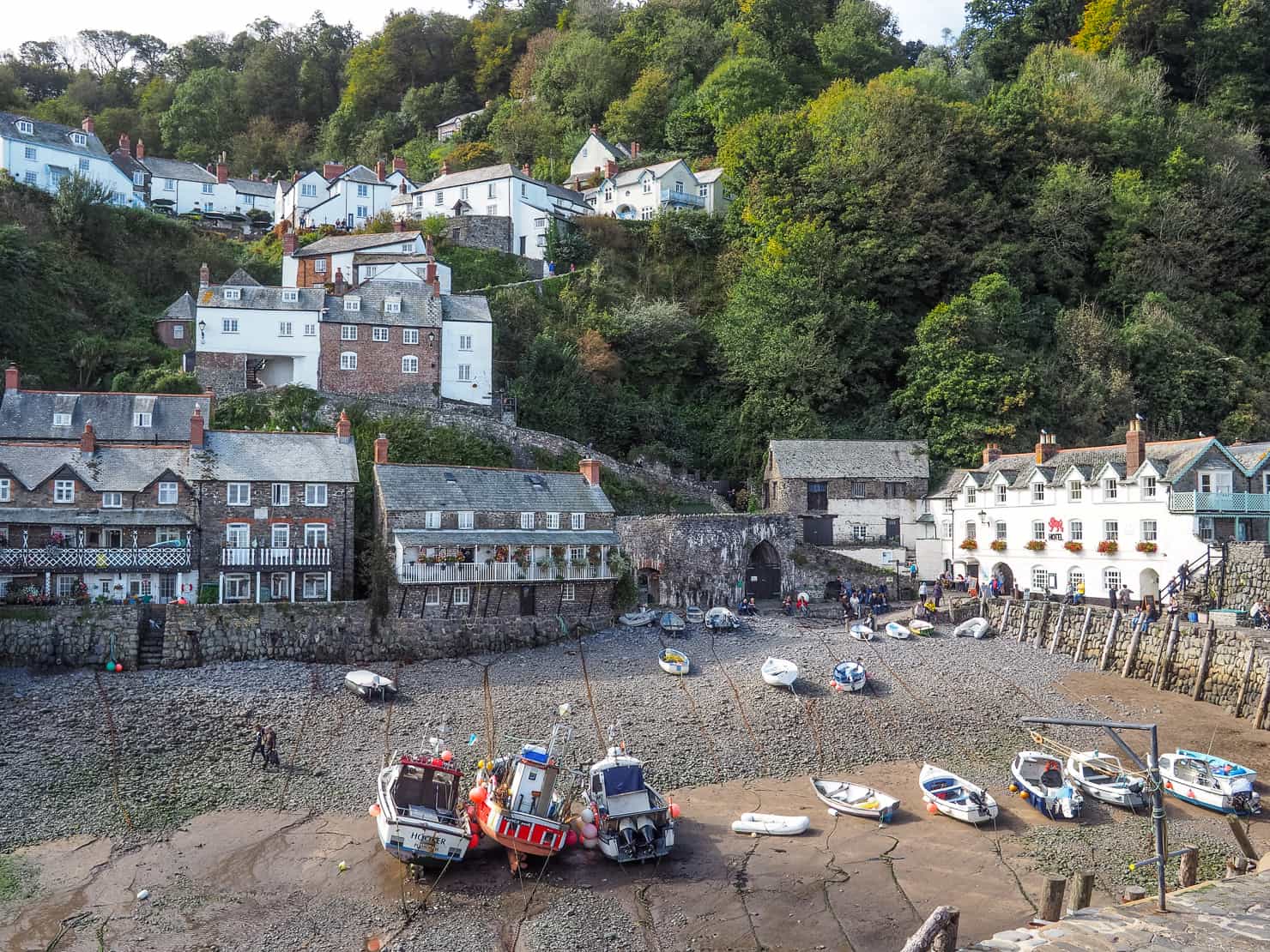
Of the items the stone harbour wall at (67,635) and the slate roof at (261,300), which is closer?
the stone harbour wall at (67,635)

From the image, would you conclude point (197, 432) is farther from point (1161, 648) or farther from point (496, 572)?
point (1161, 648)

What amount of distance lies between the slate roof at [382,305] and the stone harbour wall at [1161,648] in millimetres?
26057

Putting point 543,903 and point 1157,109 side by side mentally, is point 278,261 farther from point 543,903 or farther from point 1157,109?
point 1157,109

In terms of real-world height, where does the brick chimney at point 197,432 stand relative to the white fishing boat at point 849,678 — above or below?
above

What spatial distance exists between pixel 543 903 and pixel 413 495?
18.3 meters

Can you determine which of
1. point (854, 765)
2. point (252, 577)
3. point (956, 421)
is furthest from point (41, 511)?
point (956, 421)

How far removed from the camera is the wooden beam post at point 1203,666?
27.2 meters

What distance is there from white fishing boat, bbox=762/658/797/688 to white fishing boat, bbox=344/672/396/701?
10.2 m

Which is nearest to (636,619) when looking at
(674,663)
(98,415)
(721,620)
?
(721,620)

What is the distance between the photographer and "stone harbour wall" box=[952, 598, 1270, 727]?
26078 millimetres

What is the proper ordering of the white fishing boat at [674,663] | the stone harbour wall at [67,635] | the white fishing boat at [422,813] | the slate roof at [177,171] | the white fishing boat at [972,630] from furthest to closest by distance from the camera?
the slate roof at [177,171] → the white fishing boat at [972,630] → the white fishing boat at [674,663] → the stone harbour wall at [67,635] → the white fishing boat at [422,813]

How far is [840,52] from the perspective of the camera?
7388 cm

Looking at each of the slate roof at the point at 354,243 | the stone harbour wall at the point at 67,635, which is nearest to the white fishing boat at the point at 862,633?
the stone harbour wall at the point at 67,635

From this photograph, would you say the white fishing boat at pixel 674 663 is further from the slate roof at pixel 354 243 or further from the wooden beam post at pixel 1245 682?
the slate roof at pixel 354 243
